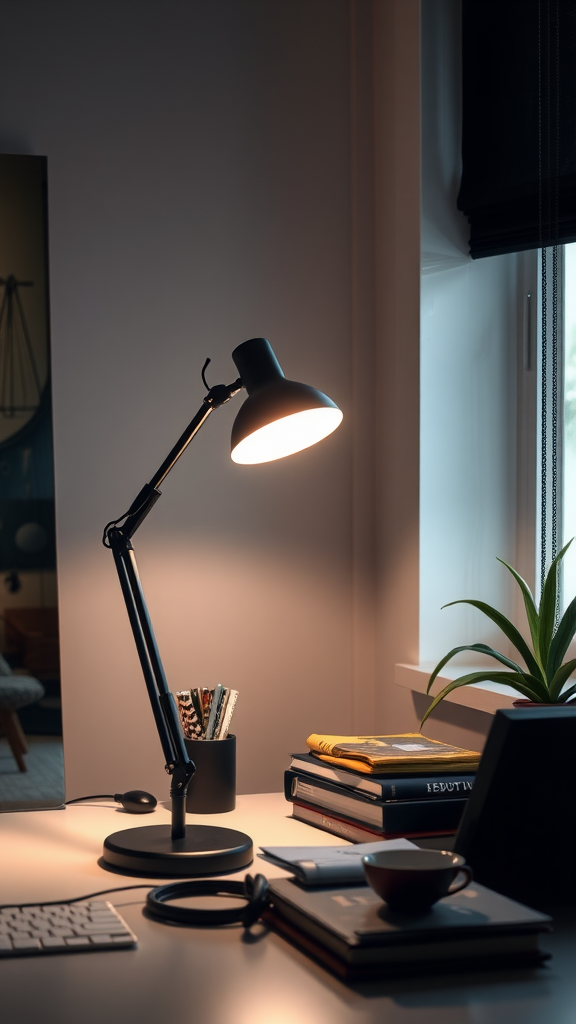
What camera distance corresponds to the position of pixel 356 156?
9.16 feet

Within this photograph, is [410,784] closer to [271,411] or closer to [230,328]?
[271,411]

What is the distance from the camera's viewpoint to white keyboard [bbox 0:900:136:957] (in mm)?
1165

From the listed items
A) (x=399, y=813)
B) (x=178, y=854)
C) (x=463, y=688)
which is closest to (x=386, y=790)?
(x=399, y=813)

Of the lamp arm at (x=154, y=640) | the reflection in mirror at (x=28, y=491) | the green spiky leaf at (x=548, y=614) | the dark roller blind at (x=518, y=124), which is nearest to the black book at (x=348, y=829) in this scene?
the lamp arm at (x=154, y=640)

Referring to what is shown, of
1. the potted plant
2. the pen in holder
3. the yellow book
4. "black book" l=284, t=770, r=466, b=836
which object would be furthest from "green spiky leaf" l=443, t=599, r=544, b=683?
the pen in holder

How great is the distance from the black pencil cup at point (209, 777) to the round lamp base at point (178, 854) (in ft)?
0.79

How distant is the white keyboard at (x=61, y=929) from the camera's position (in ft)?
3.82

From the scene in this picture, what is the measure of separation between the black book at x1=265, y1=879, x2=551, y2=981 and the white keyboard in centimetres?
20

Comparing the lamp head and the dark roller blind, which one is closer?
the lamp head

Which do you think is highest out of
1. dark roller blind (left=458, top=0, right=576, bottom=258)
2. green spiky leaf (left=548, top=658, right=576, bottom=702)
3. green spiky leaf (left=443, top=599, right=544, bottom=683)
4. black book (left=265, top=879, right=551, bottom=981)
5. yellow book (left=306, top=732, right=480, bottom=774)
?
dark roller blind (left=458, top=0, right=576, bottom=258)

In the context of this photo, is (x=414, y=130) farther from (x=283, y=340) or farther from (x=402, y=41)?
(x=283, y=340)

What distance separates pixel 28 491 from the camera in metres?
2.50

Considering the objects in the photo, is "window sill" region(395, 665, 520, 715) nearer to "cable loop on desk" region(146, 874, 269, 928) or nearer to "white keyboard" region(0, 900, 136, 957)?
"cable loop on desk" region(146, 874, 269, 928)

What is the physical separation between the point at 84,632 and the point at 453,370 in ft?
3.58
